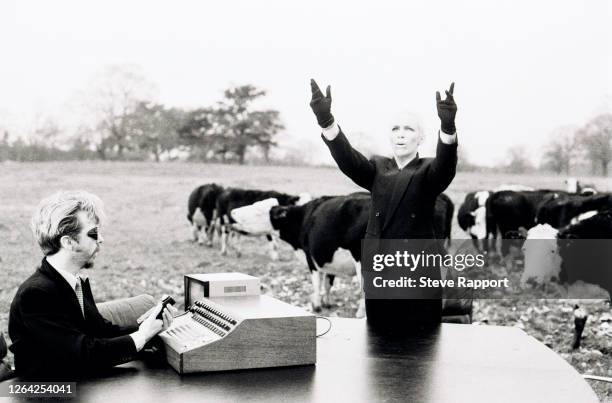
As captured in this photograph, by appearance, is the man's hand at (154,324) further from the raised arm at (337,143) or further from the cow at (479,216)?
the cow at (479,216)

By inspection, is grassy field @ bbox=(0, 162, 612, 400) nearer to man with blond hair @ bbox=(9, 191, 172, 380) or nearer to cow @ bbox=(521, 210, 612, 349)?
cow @ bbox=(521, 210, 612, 349)

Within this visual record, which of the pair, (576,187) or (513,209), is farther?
(513,209)

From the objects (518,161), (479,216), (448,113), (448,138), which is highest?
(448,113)

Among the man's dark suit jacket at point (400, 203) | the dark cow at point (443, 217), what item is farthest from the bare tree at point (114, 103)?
the man's dark suit jacket at point (400, 203)

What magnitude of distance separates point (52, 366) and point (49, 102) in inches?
154

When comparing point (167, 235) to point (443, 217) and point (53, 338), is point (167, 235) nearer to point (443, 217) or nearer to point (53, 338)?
point (443, 217)

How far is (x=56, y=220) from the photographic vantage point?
2201 mm

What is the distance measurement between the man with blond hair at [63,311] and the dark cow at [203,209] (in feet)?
11.2

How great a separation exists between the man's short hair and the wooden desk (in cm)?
43

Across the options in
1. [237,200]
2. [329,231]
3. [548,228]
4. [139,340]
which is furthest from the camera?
[237,200]

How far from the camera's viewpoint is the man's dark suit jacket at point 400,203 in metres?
3.35

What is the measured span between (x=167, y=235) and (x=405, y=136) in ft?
8.99

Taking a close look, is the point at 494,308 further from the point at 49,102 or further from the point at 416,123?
the point at 49,102

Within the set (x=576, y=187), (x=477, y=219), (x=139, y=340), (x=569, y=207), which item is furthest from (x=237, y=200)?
(x=139, y=340)
